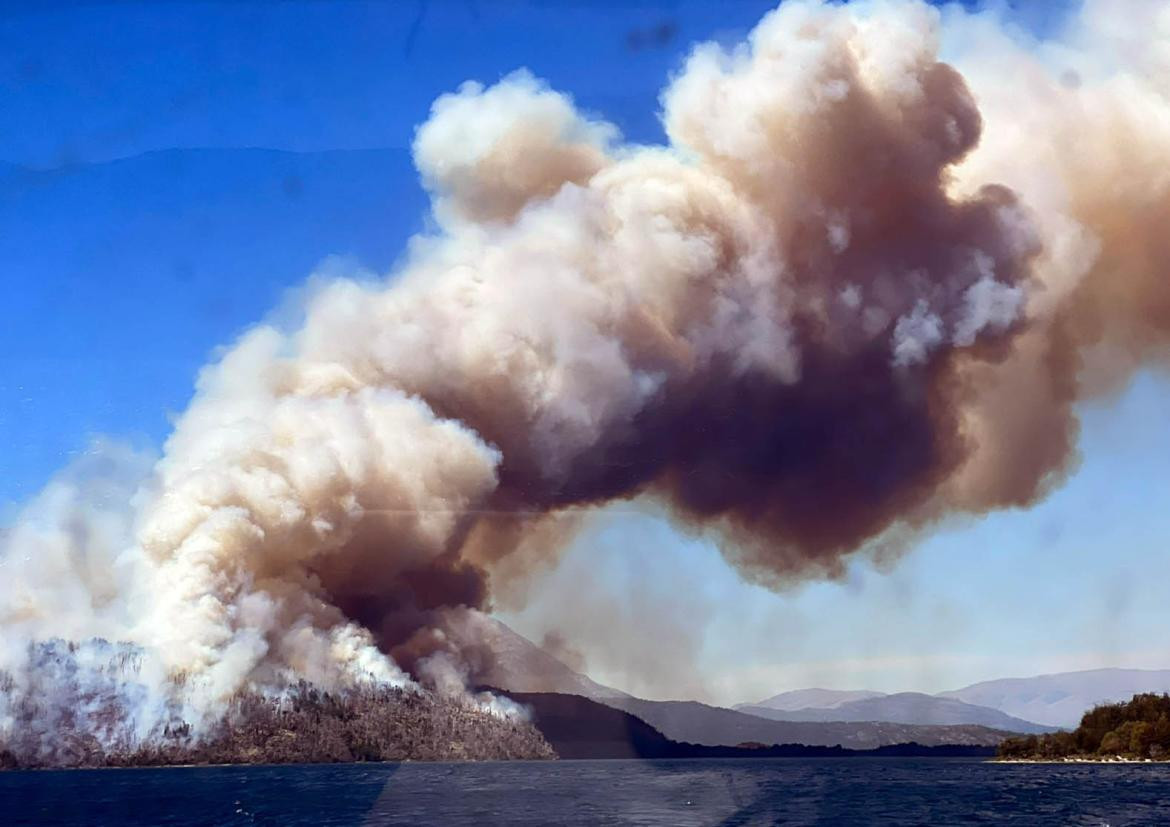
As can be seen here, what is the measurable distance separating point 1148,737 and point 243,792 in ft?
493

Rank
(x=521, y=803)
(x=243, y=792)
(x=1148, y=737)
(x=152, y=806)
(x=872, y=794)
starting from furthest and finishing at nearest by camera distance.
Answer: (x=1148, y=737)
(x=243, y=792)
(x=872, y=794)
(x=152, y=806)
(x=521, y=803)

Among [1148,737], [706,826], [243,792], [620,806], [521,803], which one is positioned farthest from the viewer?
[1148,737]

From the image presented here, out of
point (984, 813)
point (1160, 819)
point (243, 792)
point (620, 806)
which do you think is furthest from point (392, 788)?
point (1160, 819)

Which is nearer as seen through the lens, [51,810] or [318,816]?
[318,816]

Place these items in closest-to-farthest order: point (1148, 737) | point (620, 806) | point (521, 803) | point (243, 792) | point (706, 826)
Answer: point (706, 826)
point (620, 806)
point (521, 803)
point (243, 792)
point (1148, 737)

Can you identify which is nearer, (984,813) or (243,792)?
(984,813)

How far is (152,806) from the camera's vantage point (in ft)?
373

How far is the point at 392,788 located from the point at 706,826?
8180 centimetres

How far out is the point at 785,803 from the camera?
101 meters

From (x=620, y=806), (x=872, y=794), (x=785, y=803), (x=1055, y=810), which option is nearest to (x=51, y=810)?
(x=620, y=806)

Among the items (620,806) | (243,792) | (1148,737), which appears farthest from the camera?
(1148,737)

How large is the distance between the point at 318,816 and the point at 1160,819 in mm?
59511

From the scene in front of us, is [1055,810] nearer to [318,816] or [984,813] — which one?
[984,813]

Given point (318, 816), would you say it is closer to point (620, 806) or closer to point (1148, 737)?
point (620, 806)
